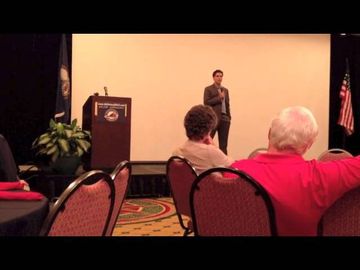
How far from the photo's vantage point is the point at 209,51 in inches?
294

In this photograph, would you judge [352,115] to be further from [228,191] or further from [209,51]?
[228,191]

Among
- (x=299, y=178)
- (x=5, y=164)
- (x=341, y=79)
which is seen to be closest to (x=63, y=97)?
(x=5, y=164)

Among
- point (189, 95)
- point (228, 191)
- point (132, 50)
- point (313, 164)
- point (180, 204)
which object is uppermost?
point (132, 50)

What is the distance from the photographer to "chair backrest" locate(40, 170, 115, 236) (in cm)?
108

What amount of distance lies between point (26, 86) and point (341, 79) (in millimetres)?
5933

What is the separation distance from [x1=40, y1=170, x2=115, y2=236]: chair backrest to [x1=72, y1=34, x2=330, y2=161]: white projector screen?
18.2ft

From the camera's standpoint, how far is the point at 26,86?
21.0 ft

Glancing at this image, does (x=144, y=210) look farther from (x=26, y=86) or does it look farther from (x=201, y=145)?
(x=26, y=86)

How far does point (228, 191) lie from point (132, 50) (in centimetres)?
589
